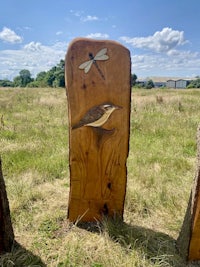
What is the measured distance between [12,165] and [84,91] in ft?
6.99

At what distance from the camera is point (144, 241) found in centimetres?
203

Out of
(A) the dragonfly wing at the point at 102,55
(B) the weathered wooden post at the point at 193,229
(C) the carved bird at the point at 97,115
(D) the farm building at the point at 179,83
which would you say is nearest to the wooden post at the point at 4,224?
(C) the carved bird at the point at 97,115

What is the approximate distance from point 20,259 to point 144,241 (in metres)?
0.96

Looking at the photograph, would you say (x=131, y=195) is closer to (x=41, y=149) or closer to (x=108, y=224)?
(x=108, y=224)

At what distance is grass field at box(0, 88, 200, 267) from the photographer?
188cm

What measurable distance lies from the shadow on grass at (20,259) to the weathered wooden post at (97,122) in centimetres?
52

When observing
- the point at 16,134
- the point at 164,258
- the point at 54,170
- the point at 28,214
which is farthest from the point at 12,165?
the point at 164,258

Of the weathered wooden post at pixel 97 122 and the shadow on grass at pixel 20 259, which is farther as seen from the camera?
the weathered wooden post at pixel 97 122

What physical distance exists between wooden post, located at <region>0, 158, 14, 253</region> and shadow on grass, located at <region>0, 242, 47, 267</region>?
0.06m

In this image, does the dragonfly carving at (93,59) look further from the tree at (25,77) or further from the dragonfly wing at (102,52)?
the tree at (25,77)

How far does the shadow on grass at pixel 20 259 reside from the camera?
180 centimetres

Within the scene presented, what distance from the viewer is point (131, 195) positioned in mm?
2779

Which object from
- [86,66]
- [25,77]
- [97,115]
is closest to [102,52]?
[86,66]

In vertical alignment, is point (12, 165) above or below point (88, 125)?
below
